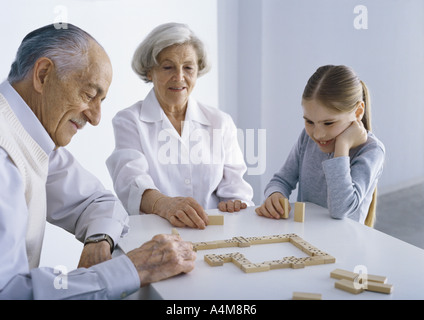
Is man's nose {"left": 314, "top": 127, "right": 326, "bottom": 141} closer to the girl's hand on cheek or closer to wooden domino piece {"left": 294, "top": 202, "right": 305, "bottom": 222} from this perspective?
the girl's hand on cheek

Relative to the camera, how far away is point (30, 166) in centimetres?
132

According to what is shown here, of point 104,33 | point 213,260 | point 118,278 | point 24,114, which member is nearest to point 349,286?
point 213,260

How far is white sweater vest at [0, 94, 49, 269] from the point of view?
1261 millimetres

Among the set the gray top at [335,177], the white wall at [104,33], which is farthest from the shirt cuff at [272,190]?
the white wall at [104,33]

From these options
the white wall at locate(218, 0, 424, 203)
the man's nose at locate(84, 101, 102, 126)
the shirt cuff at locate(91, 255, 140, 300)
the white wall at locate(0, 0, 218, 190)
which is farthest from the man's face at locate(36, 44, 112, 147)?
the white wall at locate(218, 0, 424, 203)

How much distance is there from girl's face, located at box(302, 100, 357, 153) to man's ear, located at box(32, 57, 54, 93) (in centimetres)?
94

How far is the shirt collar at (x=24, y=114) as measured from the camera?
1.34 m

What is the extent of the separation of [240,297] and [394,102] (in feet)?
14.4

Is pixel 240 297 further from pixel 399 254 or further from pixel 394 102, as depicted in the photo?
pixel 394 102

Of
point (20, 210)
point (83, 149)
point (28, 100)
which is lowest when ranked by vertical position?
point (83, 149)

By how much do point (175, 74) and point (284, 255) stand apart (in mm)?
1159

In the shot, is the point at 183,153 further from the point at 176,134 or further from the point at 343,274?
the point at 343,274

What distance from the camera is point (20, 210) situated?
45.1 inches
